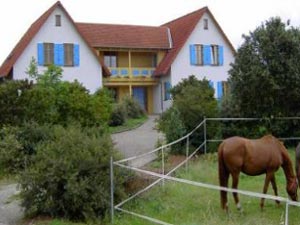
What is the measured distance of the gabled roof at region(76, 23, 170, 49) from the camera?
139 ft

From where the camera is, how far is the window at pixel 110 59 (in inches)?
1745

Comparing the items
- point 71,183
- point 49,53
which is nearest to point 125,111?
point 49,53

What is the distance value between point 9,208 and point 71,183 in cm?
241

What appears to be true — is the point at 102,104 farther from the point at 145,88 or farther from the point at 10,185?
the point at 145,88

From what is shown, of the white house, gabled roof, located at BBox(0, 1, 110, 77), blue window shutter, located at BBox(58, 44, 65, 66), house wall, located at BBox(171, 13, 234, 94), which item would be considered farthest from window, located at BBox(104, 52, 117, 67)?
blue window shutter, located at BBox(58, 44, 65, 66)

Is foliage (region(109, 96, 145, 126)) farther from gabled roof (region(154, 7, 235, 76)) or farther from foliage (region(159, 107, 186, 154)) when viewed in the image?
foliage (region(159, 107, 186, 154))

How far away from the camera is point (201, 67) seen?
142ft

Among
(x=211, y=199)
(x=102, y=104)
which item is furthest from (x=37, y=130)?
(x=211, y=199)

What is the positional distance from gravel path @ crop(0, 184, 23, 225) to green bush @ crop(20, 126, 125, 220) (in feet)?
1.34

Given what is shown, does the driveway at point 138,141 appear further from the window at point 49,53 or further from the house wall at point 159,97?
the house wall at point 159,97

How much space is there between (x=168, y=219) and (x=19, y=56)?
28.9 meters

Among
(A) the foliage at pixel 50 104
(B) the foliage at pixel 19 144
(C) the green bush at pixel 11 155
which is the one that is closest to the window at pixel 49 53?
(A) the foliage at pixel 50 104

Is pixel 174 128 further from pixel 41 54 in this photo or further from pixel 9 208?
pixel 41 54

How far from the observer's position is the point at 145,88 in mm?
45594
